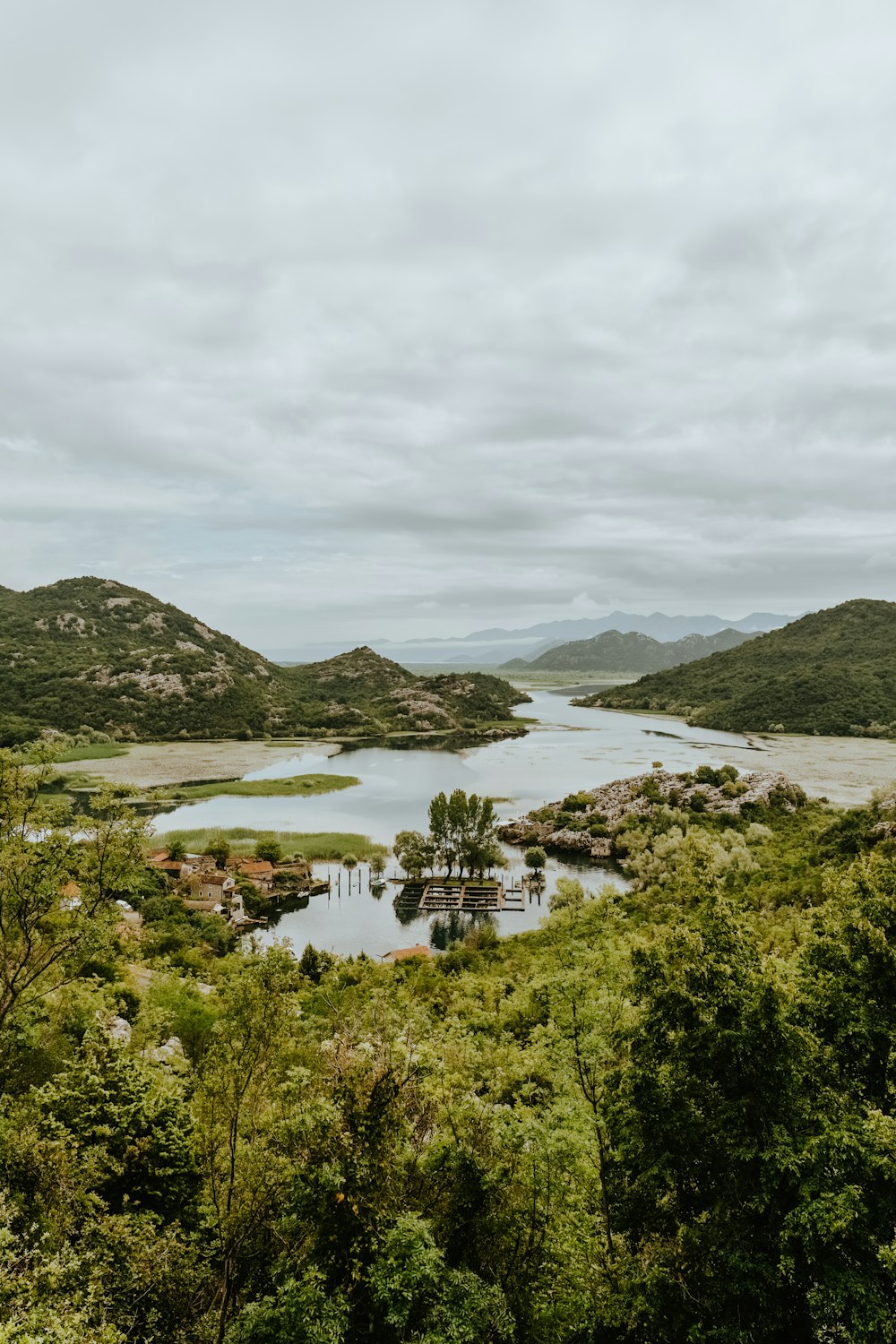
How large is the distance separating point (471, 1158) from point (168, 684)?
111708 mm

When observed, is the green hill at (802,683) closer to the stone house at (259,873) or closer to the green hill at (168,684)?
the green hill at (168,684)

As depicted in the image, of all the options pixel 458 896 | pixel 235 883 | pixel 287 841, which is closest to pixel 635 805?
pixel 458 896

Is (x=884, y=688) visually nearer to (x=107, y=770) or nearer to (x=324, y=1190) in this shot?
(x=107, y=770)

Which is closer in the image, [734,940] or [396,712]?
[734,940]

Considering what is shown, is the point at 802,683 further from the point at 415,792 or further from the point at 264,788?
the point at 264,788

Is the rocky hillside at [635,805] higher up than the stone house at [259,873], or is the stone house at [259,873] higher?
the rocky hillside at [635,805]

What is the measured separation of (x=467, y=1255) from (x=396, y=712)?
127 metres

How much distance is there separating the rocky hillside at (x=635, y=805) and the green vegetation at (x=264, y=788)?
23882 millimetres

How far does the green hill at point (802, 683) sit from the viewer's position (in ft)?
329

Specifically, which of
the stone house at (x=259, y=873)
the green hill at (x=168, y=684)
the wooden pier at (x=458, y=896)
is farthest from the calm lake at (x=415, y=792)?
the green hill at (x=168, y=684)

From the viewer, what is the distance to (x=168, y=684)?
110062 millimetres

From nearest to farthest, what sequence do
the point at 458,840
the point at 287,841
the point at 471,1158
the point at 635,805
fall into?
1. the point at 471,1158
2. the point at 458,840
3. the point at 287,841
4. the point at 635,805

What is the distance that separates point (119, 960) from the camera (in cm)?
2417

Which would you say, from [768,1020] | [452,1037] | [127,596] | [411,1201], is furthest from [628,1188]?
[127,596]
